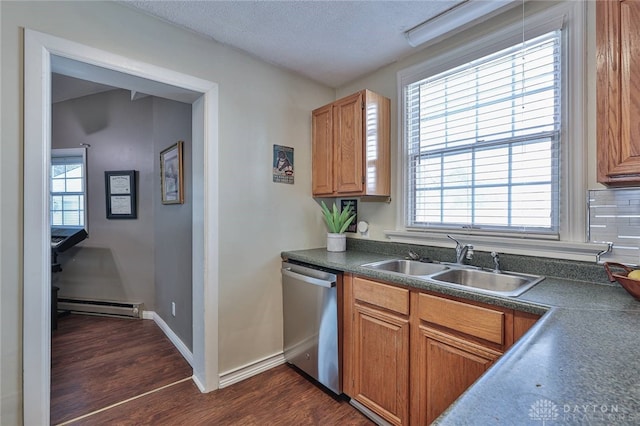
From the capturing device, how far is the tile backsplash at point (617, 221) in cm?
141

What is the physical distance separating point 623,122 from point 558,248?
0.72 m

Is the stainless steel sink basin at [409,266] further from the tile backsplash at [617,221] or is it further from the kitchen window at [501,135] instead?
the tile backsplash at [617,221]

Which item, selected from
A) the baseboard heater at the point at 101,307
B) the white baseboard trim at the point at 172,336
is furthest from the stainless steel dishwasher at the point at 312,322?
the baseboard heater at the point at 101,307

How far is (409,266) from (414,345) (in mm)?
674

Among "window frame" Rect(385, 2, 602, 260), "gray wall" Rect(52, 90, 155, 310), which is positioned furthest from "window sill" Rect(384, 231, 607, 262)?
"gray wall" Rect(52, 90, 155, 310)

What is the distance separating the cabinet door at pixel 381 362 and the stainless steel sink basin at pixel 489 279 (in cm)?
40

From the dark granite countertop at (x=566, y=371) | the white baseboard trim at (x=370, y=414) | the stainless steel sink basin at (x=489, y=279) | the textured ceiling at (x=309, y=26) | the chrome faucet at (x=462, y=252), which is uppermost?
the textured ceiling at (x=309, y=26)

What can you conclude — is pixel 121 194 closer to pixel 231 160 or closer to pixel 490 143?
pixel 231 160

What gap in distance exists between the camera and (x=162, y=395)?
203 centimetres

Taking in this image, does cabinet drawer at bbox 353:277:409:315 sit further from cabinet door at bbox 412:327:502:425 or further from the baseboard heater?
the baseboard heater

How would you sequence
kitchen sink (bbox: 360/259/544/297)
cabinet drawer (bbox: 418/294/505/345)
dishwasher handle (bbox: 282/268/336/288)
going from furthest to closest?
dishwasher handle (bbox: 282/268/336/288)
kitchen sink (bbox: 360/259/544/297)
cabinet drawer (bbox: 418/294/505/345)

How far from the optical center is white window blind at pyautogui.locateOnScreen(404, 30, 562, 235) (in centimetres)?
167

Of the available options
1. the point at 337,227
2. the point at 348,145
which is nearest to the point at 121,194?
the point at 337,227

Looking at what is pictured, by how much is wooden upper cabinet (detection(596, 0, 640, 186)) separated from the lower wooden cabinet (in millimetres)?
720
